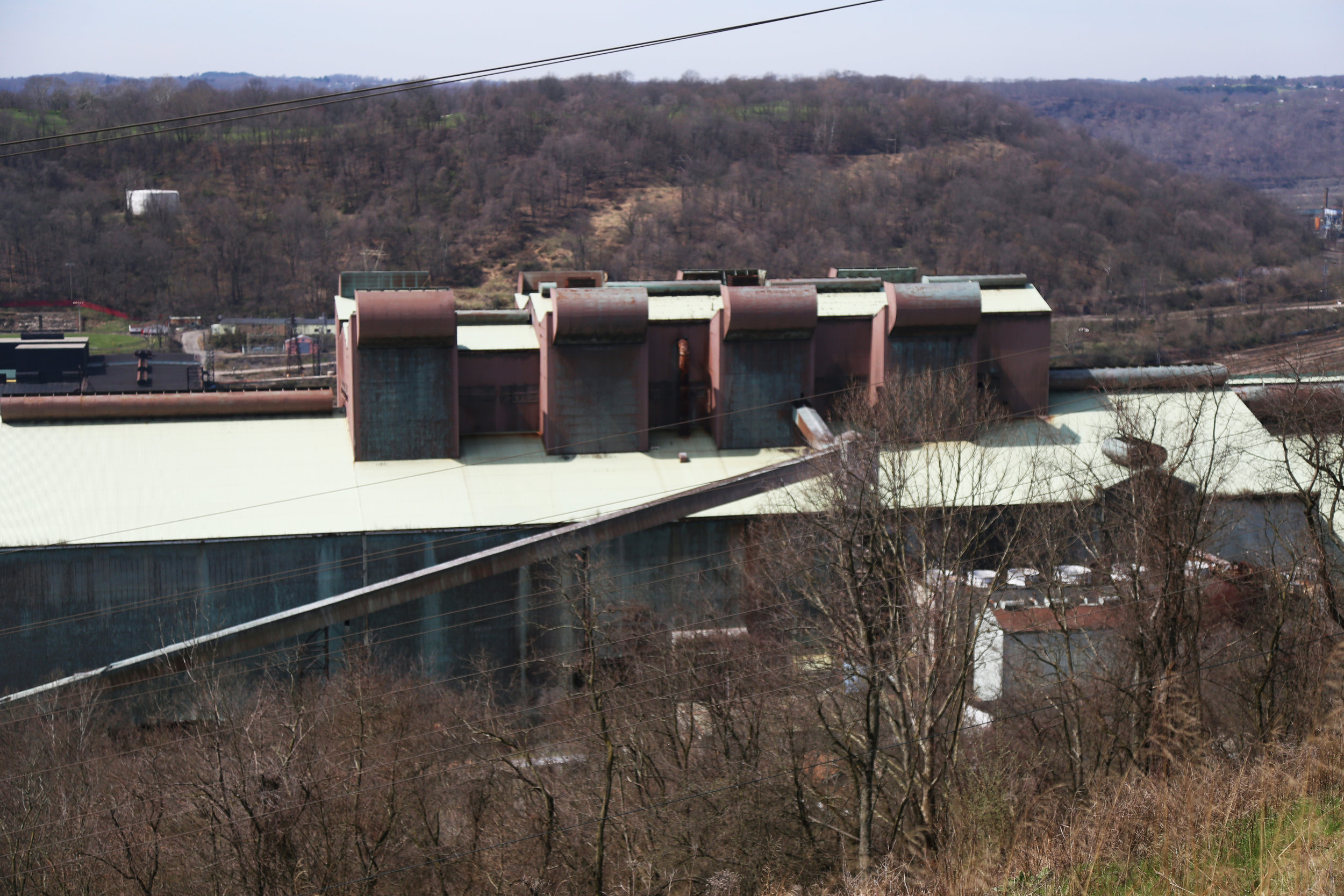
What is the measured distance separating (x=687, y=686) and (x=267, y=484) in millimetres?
9503

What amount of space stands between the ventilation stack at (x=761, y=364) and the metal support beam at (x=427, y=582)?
383cm

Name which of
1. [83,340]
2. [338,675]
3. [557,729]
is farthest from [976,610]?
[83,340]

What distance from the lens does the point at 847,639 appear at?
18828 mm

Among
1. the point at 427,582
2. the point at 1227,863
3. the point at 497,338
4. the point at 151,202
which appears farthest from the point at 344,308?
the point at 151,202

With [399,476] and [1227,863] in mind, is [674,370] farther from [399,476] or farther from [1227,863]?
[1227,863]

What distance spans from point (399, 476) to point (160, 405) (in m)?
5.74

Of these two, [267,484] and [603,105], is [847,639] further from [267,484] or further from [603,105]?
[603,105]

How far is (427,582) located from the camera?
74.2 ft

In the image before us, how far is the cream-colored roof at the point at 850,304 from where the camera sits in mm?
30031

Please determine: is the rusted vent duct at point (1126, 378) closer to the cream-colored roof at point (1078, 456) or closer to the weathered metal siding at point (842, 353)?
the cream-colored roof at point (1078, 456)

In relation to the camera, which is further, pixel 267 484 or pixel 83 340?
pixel 83 340

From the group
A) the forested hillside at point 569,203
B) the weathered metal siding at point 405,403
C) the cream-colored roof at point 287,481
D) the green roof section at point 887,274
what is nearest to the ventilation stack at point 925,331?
the cream-colored roof at point 287,481

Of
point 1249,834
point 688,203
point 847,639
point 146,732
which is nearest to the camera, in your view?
point 1249,834

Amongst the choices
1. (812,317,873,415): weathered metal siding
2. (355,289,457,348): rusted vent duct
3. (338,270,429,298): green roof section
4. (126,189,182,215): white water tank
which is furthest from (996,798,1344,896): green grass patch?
(126,189,182,215): white water tank
